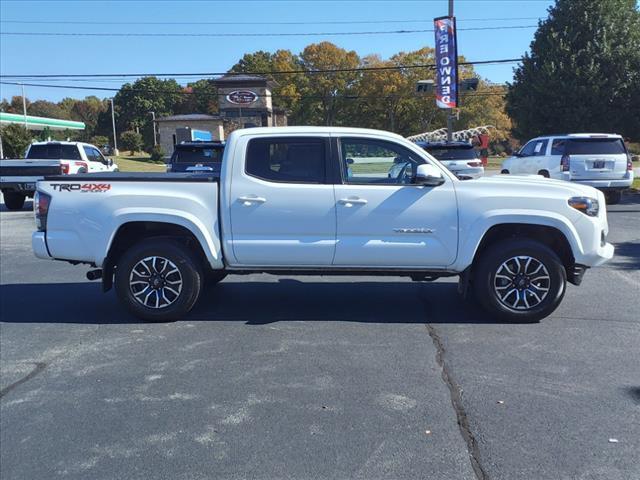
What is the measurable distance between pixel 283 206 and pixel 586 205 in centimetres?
305

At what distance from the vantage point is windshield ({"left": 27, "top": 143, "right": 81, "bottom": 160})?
62.3ft

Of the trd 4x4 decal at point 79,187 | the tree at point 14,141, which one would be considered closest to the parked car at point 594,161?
the trd 4x4 decal at point 79,187

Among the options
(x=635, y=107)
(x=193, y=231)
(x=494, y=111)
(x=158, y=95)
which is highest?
(x=158, y=95)

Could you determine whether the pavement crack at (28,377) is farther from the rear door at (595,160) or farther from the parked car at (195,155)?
the rear door at (595,160)

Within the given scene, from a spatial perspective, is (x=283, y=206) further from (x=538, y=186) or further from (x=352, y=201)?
(x=538, y=186)

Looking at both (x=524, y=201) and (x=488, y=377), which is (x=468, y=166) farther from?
(x=488, y=377)

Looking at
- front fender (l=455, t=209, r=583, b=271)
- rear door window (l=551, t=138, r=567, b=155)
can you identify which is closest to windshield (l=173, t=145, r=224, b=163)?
rear door window (l=551, t=138, r=567, b=155)

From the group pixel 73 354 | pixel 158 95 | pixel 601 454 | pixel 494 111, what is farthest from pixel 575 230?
pixel 158 95

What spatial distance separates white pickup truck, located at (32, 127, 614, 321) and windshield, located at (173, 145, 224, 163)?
27.6 feet

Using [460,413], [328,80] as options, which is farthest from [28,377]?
[328,80]

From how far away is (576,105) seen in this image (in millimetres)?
24953

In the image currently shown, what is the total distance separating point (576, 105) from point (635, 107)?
231 centimetres

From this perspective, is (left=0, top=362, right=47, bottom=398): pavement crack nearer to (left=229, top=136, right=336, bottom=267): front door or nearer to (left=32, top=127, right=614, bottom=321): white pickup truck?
(left=32, top=127, right=614, bottom=321): white pickup truck

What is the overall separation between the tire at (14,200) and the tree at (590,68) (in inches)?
816
